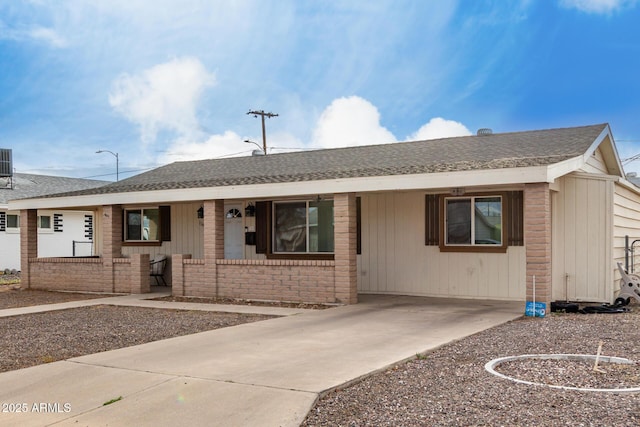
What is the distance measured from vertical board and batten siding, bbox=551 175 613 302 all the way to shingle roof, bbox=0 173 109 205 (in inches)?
890

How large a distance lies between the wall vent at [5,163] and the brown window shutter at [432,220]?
24.2 meters

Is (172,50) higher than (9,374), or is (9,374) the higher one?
(172,50)

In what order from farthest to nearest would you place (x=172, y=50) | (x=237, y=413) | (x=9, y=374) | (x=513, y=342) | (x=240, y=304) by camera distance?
1. (x=172, y=50)
2. (x=240, y=304)
3. (x=513, y=342)
4. (x=9, y=374)
5. (x=237, y=413)

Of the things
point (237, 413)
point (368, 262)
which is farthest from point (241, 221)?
point (237, 413)

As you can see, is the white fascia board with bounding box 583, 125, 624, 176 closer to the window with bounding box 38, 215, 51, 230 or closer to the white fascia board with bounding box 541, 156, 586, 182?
the white fascia board with bounding box 541, 156, 586, 182

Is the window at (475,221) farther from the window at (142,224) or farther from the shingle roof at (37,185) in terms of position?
the shingle roof at (37,185)

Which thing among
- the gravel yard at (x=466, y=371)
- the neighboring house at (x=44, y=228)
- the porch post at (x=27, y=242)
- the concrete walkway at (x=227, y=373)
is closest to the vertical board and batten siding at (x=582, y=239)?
the gravel yard at (x=466, y=371)

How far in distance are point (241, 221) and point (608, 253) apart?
8.63 meters

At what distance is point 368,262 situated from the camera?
47.0ft

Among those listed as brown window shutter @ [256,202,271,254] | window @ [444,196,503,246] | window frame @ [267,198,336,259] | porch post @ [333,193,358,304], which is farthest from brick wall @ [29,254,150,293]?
window @ [444,196,503,246]

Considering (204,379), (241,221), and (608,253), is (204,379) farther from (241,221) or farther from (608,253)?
(241,221)

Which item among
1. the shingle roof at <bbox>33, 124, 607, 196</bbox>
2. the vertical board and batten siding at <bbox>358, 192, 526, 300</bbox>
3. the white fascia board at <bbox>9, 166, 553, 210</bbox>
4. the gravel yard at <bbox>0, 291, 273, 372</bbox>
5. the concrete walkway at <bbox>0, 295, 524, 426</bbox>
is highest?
the shingle roof at <bbox>33, 124, 607, 196</bbox>

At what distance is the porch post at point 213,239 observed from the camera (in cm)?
1373

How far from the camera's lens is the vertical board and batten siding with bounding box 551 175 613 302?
1196 cm
